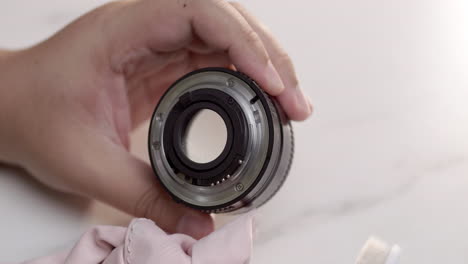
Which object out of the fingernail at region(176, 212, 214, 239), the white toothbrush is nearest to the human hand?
the fingernail at region(176, 212, 214, 239)

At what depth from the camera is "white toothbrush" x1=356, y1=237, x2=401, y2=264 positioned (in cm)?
62

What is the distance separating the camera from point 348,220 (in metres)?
0.75

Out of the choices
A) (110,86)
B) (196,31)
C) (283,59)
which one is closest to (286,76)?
(283,59)

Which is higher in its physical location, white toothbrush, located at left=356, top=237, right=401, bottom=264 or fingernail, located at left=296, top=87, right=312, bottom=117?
fingernail, located at left=296, top=87, right=312, bottom=117

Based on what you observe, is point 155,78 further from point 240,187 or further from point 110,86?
point 240,187

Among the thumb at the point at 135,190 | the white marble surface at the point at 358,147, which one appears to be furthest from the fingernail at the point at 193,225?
the white marble surface at the point at 358,147

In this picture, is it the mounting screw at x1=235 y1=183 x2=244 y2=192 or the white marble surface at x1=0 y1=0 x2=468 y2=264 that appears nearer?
the mounting screw at x1=235 y1=183 x2=244 y2=192

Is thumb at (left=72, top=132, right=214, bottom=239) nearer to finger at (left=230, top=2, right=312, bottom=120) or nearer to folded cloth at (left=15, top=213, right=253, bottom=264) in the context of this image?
folded cloth at (left=15, top=213, right=253, bottom=264)

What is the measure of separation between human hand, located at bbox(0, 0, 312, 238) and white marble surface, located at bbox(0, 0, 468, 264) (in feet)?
0.28

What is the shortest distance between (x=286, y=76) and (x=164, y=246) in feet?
0.90

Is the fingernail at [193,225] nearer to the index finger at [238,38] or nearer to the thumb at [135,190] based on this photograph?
the thumb at [135,190]

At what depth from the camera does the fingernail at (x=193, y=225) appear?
2.14 ft

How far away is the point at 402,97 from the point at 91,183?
1.46 feet

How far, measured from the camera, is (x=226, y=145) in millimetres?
585
